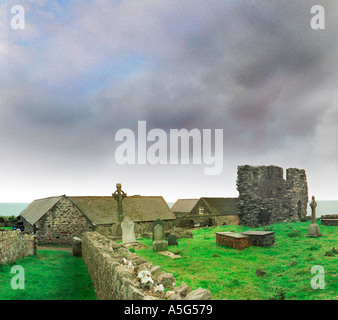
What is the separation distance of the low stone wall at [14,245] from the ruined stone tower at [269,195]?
17820mm

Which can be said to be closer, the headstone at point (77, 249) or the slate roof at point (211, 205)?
the headstone at point (77, 249)

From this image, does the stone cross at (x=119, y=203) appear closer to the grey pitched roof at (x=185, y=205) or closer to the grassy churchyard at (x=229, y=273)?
the grassy churchyard at (x=229, y=273)

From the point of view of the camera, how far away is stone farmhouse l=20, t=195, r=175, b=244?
22.3 m

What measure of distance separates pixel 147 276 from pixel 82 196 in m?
25.1

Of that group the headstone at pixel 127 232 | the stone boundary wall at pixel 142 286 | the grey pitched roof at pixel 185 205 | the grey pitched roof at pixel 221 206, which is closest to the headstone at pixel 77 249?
the headstone at pixel 127 232

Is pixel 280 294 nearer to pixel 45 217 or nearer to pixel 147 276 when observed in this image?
pixel 147 276

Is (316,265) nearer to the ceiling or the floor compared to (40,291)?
nearer to the ceiling

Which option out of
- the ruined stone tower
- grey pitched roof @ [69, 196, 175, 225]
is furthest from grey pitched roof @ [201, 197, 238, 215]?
the ruined stone tower

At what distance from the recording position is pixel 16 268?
11688 mm

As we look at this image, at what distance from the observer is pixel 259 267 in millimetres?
10617

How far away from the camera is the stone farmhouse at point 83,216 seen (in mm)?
22333

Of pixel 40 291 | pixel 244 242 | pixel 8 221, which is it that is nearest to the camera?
pixel 40 291

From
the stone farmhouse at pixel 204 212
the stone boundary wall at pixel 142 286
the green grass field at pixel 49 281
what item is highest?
the stone boundary wall at pixel 142 286

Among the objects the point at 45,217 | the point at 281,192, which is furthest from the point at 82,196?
the point at 281,192
